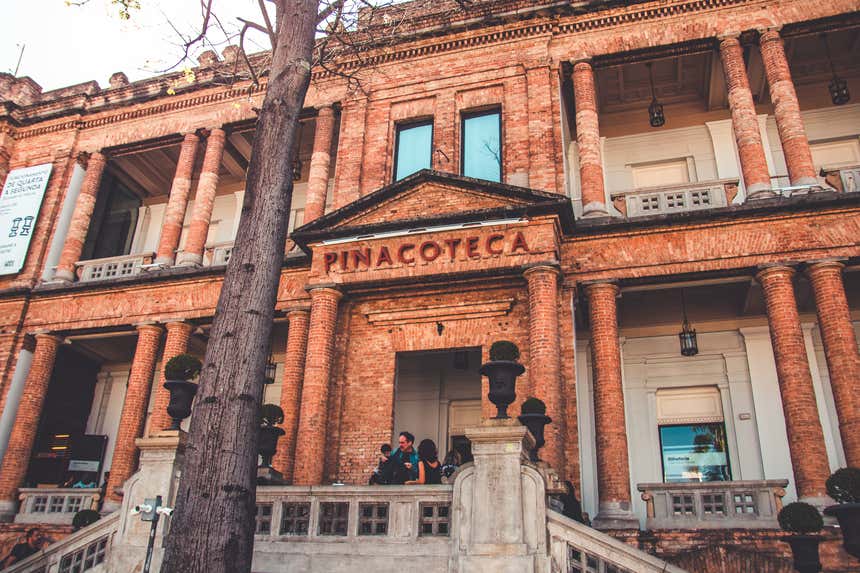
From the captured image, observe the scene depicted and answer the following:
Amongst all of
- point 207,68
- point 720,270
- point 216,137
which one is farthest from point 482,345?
point 207,68

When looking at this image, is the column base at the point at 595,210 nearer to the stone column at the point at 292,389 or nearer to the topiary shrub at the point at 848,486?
the stone column at the point at 292,389

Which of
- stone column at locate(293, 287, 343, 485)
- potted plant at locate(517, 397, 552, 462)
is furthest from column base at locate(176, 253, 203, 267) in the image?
potted plant at locate(517, 397, 552, 462)

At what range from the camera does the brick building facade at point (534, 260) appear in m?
13.6

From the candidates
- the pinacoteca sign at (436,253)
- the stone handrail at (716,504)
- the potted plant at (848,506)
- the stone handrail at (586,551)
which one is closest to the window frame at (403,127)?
the pinacoteca sign at (436,253)

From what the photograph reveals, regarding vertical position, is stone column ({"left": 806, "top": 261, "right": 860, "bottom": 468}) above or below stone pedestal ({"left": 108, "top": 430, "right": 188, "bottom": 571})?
above

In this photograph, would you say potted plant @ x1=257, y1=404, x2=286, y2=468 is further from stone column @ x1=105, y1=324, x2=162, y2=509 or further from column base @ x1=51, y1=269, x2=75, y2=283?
column base @ x1=51, y1=269, x2=75, y2=283

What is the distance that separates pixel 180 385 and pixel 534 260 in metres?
7.22

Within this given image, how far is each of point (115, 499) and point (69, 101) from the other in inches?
513

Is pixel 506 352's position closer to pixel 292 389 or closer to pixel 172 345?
pixel 292 389

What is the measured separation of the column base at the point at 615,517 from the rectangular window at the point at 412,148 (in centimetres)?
914

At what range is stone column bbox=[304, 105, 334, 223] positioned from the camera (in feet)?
58.6

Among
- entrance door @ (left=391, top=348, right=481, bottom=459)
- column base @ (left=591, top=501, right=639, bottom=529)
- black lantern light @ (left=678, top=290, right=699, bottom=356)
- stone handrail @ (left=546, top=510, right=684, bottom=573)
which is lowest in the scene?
stone handrail @ (left=546, top=510, right=684, bottom=573)

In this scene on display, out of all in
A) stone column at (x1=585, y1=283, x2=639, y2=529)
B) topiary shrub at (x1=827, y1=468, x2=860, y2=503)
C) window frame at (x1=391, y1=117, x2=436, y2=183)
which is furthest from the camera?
window frame at (x1=391, y1=117, x2=436, y2=183)

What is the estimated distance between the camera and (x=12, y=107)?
2230 cm
